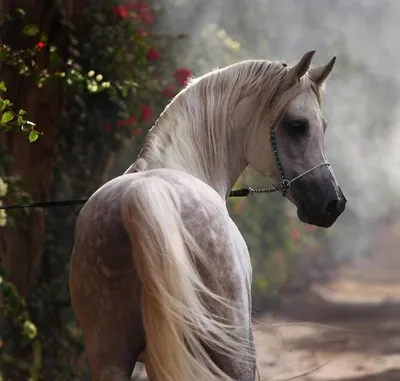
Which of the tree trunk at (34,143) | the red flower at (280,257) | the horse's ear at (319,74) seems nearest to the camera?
the horse's ear at (319,74)

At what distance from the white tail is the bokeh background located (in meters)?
0.23

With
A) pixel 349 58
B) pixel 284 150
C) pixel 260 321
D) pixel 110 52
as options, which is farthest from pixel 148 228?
pixel 349 58

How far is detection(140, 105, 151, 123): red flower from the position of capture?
5348 mm

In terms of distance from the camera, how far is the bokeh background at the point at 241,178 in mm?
4766

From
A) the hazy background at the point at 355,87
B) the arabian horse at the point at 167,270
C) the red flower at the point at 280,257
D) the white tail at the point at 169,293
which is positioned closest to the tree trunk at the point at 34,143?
the arabian horse at the point at 167,270

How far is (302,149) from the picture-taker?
2.65m

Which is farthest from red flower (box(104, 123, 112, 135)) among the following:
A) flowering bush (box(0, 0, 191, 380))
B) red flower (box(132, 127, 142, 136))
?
red flower (box(132, 127, 142, 136))

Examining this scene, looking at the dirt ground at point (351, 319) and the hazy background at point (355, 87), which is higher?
the hazy background at point (355, 87)

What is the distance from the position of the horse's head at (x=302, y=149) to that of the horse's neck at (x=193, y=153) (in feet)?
0.28

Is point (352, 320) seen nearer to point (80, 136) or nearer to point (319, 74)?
point (80, 136)

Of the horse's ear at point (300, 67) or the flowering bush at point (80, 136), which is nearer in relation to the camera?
the horse's ear at point (300, 67)

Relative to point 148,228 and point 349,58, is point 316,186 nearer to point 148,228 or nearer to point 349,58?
point 148,228

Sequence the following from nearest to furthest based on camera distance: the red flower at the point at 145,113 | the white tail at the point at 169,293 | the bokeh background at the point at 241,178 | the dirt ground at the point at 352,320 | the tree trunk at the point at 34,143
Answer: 1. the white tail at the point at 169,293
2. the bokeh background at the point at 241,178
3. the tree trunk at the point at 34,143
4. the red flower at the point at 145,113
5. the dirt ground at the point at 352,320

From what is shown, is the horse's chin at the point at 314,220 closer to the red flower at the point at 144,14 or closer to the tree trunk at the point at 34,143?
the tree trunk at the point at 34,143
